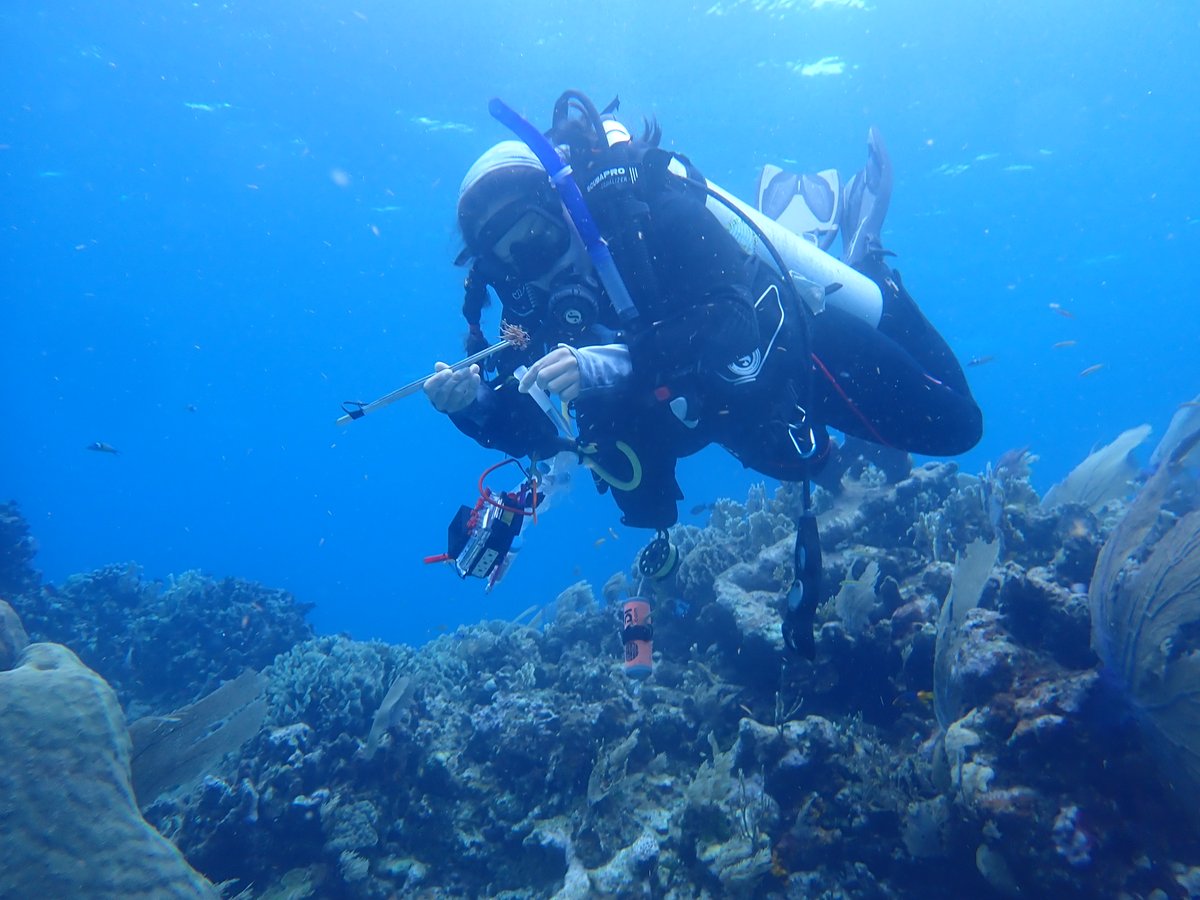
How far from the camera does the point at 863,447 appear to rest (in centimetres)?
862

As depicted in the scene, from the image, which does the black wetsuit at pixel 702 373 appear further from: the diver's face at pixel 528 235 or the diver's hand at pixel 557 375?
the diver's hand at pixel 557 375

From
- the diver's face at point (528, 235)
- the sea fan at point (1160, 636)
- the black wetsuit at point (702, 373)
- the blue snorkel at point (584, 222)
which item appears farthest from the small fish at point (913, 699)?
the diver's face at point (528, 235)

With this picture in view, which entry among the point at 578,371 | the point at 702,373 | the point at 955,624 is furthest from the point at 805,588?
the point at 578,371

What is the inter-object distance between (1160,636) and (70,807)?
6.70m

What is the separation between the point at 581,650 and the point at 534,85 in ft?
77.0

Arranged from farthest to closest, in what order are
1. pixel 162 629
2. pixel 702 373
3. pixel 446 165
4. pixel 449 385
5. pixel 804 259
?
pixel 446 165 < pixel 162 629 < pixel 804 259 < pixel 449 385 < pixel 702 373

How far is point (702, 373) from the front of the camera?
3656 millimetres

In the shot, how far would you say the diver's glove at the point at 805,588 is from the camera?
11.6 feet

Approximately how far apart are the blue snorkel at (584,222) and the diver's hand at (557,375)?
656mm

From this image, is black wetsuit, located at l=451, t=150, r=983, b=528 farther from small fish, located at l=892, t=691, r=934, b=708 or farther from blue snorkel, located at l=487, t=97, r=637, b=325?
small fish, located at l=892, t=691, r=934, b=708

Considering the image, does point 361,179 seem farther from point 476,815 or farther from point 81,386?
point 81,386

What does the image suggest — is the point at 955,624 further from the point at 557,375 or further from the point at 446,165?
the point at 446,165

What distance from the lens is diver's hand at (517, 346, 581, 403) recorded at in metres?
3.25

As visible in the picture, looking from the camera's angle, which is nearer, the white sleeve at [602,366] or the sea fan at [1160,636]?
the sea fan at [1160,636]
